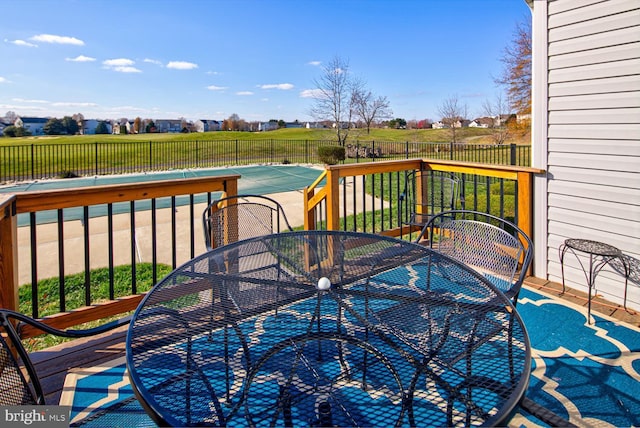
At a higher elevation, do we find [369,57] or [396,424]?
[369,57]

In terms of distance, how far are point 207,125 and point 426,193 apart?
125 ft

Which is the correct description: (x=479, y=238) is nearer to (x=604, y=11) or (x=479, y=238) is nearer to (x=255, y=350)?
(x=255, y=350)

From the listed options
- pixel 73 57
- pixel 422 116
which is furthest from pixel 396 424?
pixel 73 57

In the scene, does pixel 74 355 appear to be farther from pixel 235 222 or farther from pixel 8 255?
pixel 235 222

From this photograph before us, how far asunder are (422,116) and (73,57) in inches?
1304

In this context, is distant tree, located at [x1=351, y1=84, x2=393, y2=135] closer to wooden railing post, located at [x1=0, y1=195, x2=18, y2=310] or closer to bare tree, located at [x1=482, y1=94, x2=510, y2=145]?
bare tree, located at [x1=482, y1=94, x2=510, y2=145]

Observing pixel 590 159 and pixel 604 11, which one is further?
pixel 590 159

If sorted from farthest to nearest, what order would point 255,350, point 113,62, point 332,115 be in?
point 113,62, point 332,115, point 255,350

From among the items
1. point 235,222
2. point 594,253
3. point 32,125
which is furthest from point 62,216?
point 32,125

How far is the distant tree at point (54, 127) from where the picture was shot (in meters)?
25.6

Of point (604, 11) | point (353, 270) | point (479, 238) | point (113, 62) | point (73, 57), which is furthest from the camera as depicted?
point (113, 62)

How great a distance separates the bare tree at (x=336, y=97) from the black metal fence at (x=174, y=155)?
3.53 feet

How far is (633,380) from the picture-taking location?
6.29 feet

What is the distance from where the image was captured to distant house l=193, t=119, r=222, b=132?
128ft
